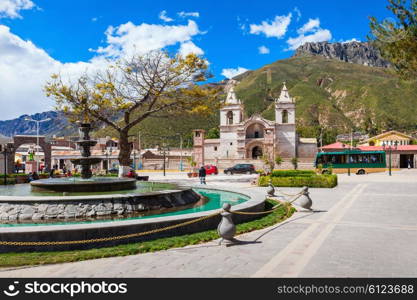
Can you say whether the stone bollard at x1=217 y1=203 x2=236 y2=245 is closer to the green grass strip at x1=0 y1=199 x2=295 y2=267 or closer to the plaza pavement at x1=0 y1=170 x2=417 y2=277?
the plaza pavement at x1=0 y1=170 x2=417 y2=277

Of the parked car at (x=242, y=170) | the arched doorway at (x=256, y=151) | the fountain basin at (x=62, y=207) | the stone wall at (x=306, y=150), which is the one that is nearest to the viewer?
the fountain basin at (x=62, y=207)

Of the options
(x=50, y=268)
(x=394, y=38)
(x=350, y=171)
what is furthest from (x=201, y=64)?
(x=350, y=171)

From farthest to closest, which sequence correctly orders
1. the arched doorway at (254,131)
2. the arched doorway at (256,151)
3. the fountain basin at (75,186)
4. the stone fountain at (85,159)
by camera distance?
1. the arched doorway at (254,131)
2. the arched doorway at (256,151)
3. the stone fountain at (85,159)
4. the fountain basin at (75,186)

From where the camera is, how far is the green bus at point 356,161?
134 feet

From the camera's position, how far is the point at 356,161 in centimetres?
4106

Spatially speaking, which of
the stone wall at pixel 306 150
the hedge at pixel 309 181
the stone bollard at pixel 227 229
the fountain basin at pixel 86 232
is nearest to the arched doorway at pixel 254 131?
the stone wall at pixel 306 150

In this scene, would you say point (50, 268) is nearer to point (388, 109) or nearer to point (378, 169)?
point (378, 169)

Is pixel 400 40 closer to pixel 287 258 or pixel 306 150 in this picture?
pixel 287 258

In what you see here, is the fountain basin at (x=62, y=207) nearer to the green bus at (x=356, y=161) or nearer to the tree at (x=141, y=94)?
the tree at (x=141, y=94)

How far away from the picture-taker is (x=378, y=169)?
40.8 metres

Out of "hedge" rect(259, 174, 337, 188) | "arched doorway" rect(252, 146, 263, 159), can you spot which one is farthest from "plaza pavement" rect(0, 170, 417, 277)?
"arched doorway" rect(252, 146, 263, 159)

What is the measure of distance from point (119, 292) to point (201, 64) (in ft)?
72.4

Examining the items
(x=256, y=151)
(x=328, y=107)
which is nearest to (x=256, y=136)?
(x=256, y=151)

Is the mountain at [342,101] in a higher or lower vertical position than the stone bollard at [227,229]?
higher
